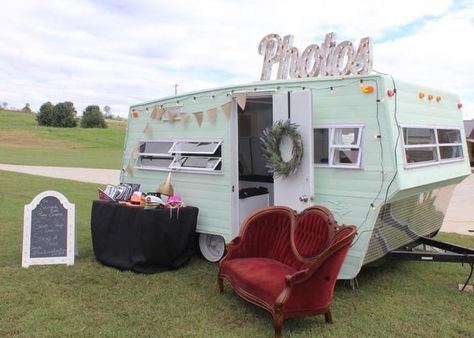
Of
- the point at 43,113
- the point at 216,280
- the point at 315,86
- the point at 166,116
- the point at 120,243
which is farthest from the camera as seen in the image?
the point at 43,113

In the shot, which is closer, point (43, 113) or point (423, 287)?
point (423, 287)

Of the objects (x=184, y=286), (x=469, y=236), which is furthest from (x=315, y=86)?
(x=469, y=236)

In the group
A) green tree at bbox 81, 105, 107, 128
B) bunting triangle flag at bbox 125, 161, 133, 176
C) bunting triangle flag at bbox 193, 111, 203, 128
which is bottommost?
bunting triangle flag at bbox 125, 161, 133, 176

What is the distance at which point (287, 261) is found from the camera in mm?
5281

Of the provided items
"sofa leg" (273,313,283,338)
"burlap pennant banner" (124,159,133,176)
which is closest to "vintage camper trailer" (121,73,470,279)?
"burlap pennant banner" (124,159,133,176)

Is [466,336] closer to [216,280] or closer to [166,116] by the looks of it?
[216,280]

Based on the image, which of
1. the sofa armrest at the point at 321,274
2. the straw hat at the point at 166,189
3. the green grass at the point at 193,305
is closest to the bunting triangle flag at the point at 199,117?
the straw hat at the point at 166,189

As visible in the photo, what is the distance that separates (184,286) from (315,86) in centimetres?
279

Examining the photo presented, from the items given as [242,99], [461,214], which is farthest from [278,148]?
[461,214]

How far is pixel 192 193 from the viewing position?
666cm

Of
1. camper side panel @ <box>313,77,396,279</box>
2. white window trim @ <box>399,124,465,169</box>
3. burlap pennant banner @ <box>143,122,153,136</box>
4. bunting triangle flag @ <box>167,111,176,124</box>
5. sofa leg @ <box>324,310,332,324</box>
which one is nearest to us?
sofa leg @ <box>324,310,332,324</box>

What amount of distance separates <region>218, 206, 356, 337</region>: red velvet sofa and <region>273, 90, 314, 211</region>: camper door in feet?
0.98

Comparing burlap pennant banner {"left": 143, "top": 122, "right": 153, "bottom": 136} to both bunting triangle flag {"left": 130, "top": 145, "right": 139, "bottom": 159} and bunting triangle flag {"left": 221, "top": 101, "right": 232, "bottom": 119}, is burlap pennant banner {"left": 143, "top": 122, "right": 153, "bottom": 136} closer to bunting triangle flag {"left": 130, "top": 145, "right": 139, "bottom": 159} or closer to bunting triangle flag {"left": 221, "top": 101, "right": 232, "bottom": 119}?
bunting triangle flag {"left": 130, "top": 145, "right": 139, "bottom": 159}

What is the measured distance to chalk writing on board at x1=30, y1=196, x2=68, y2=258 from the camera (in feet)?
20.8
